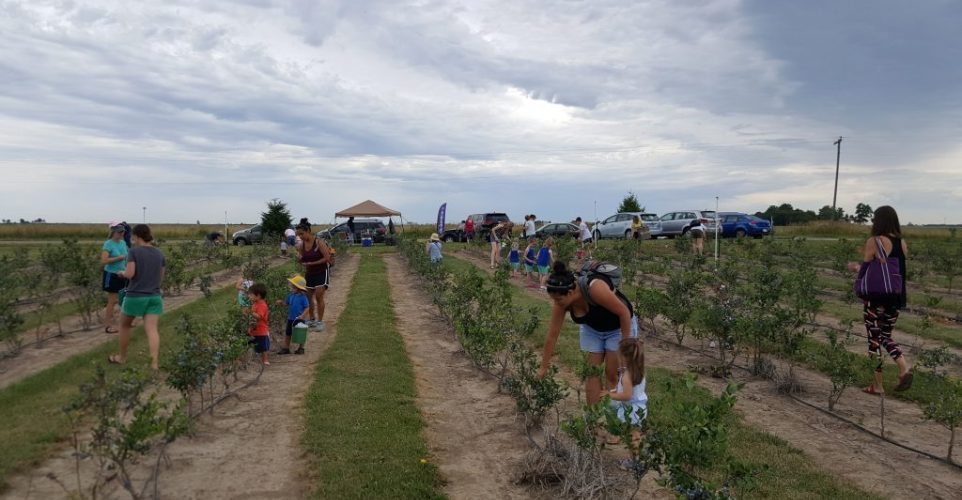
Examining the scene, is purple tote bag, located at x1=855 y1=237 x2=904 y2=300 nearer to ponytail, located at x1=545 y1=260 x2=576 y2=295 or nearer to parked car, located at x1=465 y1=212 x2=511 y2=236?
ponytail, located at x1=545 y1=260 x2=576 y2=295

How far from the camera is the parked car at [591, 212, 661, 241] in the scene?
97.3ft

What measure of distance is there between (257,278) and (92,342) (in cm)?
246

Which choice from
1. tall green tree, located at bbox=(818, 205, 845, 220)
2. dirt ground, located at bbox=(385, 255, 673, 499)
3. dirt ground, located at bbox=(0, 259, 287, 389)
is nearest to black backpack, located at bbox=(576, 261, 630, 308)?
dirt ground, located at bbox=(385, 255, 673, 499)

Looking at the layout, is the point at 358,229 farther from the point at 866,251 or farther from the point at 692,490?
the point at 692,490

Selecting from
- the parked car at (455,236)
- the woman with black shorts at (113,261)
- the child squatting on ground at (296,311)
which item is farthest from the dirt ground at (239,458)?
the parked car at (455,236)

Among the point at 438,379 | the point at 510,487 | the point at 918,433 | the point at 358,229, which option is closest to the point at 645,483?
the point at 510,487

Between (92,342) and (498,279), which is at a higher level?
(498,279)

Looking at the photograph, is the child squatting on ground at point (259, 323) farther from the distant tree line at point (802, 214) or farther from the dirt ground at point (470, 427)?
the distant tree line at point (802, 214)

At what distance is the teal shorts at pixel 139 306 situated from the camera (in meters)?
6.46

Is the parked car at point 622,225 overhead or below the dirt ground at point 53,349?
overhead

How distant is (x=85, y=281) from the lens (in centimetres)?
960

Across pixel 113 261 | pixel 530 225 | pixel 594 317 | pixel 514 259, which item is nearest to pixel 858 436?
pixel 594 317

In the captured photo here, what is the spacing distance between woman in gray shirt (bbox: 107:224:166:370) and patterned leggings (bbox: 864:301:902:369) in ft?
22.0

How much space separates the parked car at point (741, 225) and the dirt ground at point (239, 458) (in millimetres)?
27533
